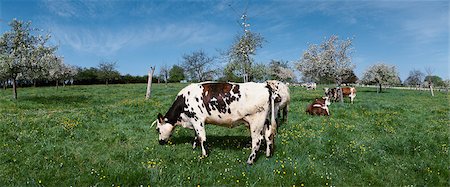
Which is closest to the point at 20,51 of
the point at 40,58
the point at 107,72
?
the point at 40,58

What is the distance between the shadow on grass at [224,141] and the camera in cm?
1034

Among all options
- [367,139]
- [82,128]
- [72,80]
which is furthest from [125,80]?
[367,139]

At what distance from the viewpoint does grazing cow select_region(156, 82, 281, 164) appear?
880cm

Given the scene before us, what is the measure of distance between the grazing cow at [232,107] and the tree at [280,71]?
7191 centimetres

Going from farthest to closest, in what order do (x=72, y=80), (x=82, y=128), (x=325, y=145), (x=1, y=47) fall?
(x=72, y=80), (x=1, y=47), (x=82, y=128), (x=325, y=145)

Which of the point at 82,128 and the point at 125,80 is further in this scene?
the point at 125,80

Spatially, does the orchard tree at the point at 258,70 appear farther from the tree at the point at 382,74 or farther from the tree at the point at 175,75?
the tree at the point at 175,75

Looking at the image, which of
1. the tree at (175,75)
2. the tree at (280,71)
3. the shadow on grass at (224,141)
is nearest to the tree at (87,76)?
the tree at (175,75)

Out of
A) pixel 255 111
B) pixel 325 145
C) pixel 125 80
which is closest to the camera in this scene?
pixel 255 111

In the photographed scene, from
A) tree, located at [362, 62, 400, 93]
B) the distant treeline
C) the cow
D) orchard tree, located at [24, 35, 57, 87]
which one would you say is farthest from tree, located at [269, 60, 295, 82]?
orchard tree, located at [24, 35, 57, 87]

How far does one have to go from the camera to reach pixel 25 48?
1041 inches

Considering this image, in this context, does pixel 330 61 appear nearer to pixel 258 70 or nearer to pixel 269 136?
pixel 258 70

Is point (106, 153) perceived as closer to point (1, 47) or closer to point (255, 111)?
point (255, 111)

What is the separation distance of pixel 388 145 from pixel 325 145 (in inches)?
88.0
